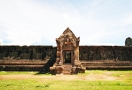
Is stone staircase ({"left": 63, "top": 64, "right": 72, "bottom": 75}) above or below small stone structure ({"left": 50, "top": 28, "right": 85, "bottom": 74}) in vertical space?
below

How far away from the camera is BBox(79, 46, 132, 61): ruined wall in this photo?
73.0ft

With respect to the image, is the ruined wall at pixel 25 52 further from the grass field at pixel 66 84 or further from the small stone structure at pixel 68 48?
the grass field at pixel 66 84

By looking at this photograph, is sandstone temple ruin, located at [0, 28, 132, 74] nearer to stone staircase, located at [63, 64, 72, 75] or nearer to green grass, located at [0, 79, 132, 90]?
stone staircase, located at [63, 64, 72, 75]

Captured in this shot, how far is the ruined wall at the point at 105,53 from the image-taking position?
73.0ft

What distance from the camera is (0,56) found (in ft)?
75.2

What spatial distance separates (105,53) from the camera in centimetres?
2255

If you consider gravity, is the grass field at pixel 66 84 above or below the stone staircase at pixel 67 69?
below

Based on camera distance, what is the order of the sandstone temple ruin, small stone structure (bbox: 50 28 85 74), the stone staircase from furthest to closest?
1. the sandstone temple ruin
2. small stone structure (bbox: 50 28 85 74)
3. the stone staircase

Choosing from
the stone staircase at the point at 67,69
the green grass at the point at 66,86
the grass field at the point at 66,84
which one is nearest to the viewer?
the green grass at the point at 66,86

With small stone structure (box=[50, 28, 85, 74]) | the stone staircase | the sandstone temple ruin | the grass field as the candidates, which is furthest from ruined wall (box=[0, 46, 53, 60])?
the grass field

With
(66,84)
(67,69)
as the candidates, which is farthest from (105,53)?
(66,84)

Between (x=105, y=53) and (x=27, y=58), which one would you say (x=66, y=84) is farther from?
(x=105, y=53)

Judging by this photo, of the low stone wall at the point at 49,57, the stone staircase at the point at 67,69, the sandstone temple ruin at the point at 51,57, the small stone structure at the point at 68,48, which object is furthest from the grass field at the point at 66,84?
the low stone wall at the point at 49,57

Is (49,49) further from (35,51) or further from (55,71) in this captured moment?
(55,71)
